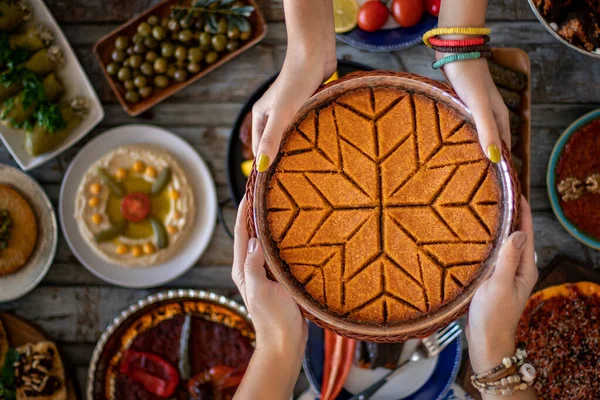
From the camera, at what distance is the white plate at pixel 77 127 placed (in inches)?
97.0

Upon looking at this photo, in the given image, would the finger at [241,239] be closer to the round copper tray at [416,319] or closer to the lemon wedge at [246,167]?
the round copper tray at [416,319]

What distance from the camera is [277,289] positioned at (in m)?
1.52

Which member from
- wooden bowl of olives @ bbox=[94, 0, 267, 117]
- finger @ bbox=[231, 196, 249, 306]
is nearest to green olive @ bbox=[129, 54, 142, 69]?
wooden bowl of olives @ bbox=[94, 0, 267, 117]

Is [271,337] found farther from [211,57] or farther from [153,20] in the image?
[153,20]

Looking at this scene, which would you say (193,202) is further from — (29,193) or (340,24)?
(340,24)

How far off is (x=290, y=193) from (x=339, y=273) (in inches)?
10.4

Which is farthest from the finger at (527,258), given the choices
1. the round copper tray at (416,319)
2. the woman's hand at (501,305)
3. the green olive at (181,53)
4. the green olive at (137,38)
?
the green olive at (137,38)

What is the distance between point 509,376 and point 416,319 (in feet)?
1.31

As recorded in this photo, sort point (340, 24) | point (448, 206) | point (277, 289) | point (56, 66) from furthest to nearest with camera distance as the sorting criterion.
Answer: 1. point (56, 66)
2. point (340, 24)
3. point (277, 289)
4. point (448, 206)

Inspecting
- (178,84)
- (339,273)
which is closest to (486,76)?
(339,273)

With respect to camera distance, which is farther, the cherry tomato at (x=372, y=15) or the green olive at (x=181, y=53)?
the green olive at (x=181, y=53)

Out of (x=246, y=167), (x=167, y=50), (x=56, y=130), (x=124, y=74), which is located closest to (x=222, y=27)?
(x=167, y=50)

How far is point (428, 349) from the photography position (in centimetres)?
214

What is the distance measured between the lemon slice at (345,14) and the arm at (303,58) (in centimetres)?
59
